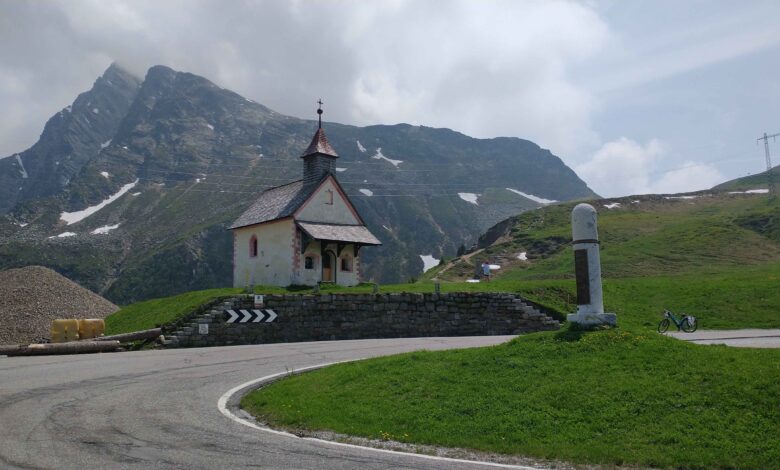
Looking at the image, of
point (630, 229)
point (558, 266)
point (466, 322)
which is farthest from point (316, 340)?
point (630, 229)

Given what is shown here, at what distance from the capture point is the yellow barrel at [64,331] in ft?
82.9

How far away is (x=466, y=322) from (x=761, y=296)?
52.2 feet

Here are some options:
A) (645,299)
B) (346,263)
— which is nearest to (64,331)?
(346,263)

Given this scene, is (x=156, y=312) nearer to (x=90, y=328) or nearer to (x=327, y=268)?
(x=90, y=328)

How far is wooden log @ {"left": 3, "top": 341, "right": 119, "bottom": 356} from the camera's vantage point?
22219mm

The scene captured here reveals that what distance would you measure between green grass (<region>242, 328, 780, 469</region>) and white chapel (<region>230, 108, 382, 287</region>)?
25842mm

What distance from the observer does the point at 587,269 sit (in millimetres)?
13633

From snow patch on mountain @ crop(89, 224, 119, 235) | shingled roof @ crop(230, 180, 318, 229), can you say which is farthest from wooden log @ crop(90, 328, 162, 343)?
snow patch on mountain @ crop(89, 224, 119, 235)

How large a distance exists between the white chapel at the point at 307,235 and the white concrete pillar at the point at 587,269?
25.7 m

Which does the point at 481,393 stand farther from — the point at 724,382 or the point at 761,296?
the point at 761,296

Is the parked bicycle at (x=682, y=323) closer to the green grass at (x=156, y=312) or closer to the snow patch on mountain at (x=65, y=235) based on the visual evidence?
the green grass at (x=156, y=312)

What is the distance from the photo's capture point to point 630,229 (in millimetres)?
62875

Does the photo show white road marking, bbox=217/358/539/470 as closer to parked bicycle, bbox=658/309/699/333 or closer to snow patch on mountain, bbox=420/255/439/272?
parked bicycle, bbox=658/309/699/333

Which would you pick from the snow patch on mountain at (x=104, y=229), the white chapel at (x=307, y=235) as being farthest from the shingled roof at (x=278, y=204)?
the snow patch on mountain at (x=104, y=229)
